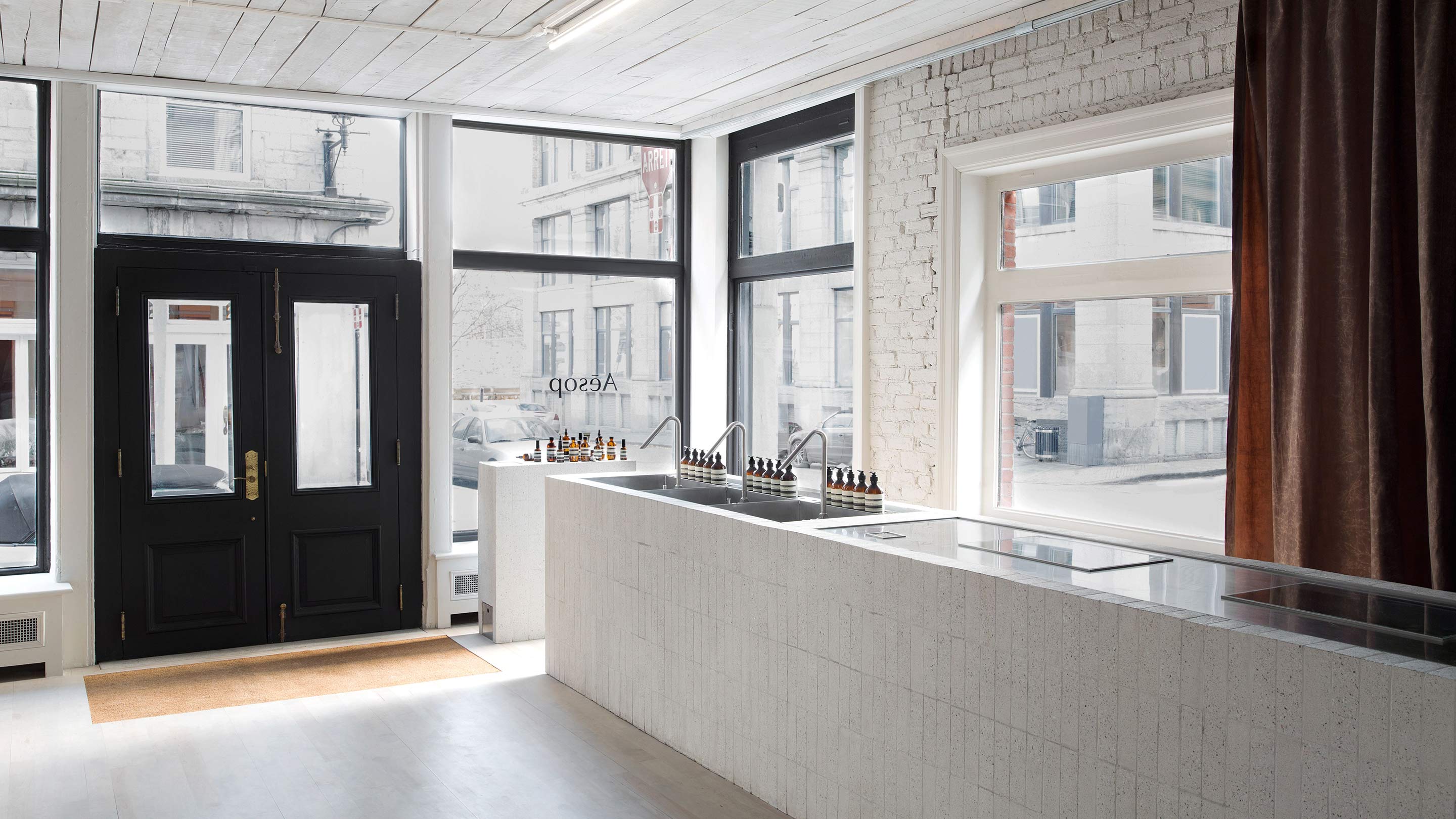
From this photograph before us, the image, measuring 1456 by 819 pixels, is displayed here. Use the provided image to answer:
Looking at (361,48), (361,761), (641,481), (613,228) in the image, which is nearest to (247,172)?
(361,48)

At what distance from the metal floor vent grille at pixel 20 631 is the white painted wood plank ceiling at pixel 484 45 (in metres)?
2.57

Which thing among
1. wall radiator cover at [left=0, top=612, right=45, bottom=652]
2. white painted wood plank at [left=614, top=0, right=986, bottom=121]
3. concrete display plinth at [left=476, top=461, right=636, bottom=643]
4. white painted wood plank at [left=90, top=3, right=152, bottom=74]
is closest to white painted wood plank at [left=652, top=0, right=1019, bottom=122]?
white painted wood plank at [left=614, top=0, right=986, bottom=121]

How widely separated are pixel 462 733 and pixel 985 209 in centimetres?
327

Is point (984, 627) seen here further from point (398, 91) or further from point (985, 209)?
point (398, 91)

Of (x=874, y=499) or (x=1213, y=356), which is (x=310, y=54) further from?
(x=1213, y=356)

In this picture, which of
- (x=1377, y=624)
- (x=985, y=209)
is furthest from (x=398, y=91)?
(x=1377, y=624)

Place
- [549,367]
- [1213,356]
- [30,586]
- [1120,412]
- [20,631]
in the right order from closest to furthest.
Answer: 1. [1213,356]
2. [1120,412]
3. [20,631]
4. [30,586]
5. [549,367]

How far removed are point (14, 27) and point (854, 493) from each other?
3.90 meters

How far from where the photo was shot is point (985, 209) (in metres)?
5.34

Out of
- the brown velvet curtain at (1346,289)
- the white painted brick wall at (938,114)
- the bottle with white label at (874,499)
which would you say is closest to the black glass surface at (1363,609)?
the brown velvet curtain at (1346,289)

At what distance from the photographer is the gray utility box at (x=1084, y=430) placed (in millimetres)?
4832

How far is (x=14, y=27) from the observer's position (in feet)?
15.3

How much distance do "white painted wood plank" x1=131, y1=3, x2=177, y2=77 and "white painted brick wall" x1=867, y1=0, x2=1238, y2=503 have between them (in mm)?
3230

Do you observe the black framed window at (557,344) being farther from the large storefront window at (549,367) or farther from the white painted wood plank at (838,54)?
the white painted wood plank at (838,54)
